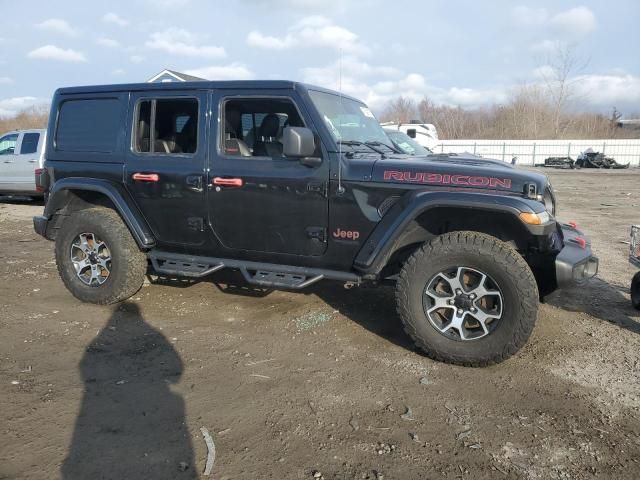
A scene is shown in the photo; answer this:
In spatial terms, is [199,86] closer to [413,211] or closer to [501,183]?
[413,211]

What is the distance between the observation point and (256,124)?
447cm

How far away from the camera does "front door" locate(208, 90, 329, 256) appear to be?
4.04m

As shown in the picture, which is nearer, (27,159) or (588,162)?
(27,159)

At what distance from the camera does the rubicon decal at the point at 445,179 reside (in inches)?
139

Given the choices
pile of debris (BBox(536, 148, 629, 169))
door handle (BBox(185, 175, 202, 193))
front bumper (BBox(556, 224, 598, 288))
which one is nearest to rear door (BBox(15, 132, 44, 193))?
door handle (BBox(185, 175, 202, 193))

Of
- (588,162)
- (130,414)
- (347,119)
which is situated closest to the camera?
(130,414)

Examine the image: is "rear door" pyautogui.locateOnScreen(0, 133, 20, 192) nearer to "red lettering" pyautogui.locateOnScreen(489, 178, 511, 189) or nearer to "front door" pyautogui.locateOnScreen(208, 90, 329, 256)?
"front door" pyautogui.locateOnScreen(208, 90, 329, 256)

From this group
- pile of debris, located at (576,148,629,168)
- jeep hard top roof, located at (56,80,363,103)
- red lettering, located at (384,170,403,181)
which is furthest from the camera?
pile of debris, located at (576,148,629,168)

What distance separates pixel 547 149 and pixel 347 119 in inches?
1440

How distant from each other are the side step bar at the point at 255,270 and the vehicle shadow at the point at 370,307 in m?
0.66

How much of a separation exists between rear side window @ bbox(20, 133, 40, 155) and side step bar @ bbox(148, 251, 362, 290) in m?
9.04

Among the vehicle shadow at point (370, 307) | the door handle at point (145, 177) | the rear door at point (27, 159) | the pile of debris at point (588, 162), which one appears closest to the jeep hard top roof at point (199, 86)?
the door handle at point (145, 177)

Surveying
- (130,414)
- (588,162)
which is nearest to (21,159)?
(130,414)

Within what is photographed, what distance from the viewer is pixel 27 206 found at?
1258 cm
